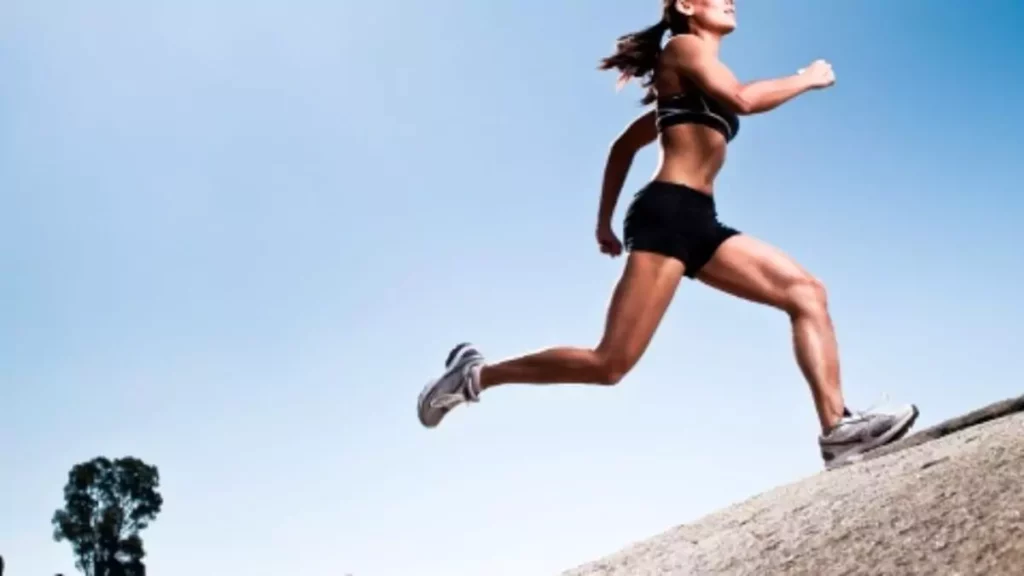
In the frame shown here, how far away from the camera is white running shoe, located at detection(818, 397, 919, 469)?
3840mm

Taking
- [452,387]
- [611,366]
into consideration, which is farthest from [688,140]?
[452,387]

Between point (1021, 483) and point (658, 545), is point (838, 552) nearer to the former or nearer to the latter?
point (1021, 483)

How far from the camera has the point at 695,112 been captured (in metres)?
3.94

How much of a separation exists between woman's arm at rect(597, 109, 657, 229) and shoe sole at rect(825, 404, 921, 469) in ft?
5.22

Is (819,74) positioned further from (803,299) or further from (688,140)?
(803,299)

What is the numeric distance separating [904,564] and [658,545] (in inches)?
68.8

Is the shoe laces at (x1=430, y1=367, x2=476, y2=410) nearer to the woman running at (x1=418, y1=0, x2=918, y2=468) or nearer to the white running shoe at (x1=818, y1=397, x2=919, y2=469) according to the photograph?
the woman running at (x1=418, y1=0, x2=918, y2=468)

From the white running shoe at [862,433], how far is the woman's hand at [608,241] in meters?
1.37

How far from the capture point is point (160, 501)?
146 feet

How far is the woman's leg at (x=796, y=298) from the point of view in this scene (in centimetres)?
393

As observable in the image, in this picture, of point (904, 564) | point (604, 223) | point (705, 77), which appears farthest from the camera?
point (604, 223)

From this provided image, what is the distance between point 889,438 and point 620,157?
1.78 m

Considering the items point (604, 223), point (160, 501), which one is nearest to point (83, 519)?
point (160, 501)

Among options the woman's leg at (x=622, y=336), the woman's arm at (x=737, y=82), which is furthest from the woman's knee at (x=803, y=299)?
the woman's arm at (x=737, y=82)
